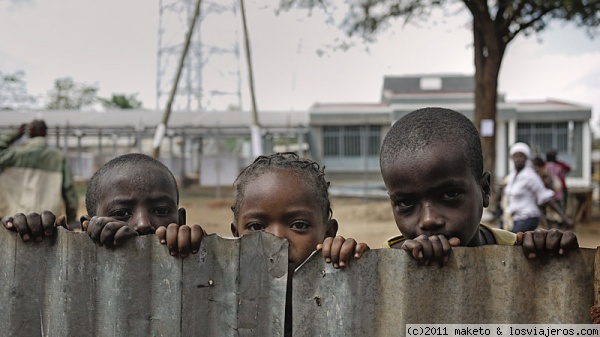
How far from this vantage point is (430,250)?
4.67ft

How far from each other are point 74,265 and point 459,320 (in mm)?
1054

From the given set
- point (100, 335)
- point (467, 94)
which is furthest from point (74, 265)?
point (467, 94)

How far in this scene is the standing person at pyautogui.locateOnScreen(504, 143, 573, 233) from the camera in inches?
281

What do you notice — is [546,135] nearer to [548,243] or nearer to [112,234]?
[548,243]

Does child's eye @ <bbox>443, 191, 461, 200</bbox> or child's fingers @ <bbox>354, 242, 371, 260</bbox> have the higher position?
child's eye @ <bbox>443, 191, 461, 200</bbox>

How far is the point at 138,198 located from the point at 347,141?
23529 mm

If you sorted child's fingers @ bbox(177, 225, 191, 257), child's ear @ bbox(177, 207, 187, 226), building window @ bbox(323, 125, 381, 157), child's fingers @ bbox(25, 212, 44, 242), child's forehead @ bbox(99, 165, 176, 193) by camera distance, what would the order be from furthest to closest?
building window @ bbox(323, 125, 381, 157) → child's ear @ bbox(177, 207, 187, 226) → child's forehead @ bbox(99, 165, 176, 193) → child's fingers @ bbox(25, 212, 44, 242) → child's fingers @ bbox(177, 225, 191, 257)

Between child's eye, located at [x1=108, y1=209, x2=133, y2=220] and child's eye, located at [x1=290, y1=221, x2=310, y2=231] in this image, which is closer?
child's eye, located at [x1=290, y1=221, x2=310, y2=231]

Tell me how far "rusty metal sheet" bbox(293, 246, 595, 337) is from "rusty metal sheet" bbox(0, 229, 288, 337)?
0.15m

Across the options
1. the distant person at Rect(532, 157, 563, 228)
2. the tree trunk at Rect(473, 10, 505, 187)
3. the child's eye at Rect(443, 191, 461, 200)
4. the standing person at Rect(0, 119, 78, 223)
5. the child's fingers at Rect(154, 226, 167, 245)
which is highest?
the tree trunk at Rect(473, 10, 505, 187)

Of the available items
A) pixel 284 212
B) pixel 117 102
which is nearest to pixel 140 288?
pixel 284 212

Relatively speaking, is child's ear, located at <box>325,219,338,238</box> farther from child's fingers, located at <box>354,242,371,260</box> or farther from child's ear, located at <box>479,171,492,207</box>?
child's fingers, located at <box>354,242,371,260</box>

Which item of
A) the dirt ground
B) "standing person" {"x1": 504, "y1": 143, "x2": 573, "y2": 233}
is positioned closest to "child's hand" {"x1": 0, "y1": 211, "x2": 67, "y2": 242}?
"standing person" {"x1": 504, "y1": 143, "x2": 573, "y2": 233}

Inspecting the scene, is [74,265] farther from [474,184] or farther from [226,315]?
[474,184]
